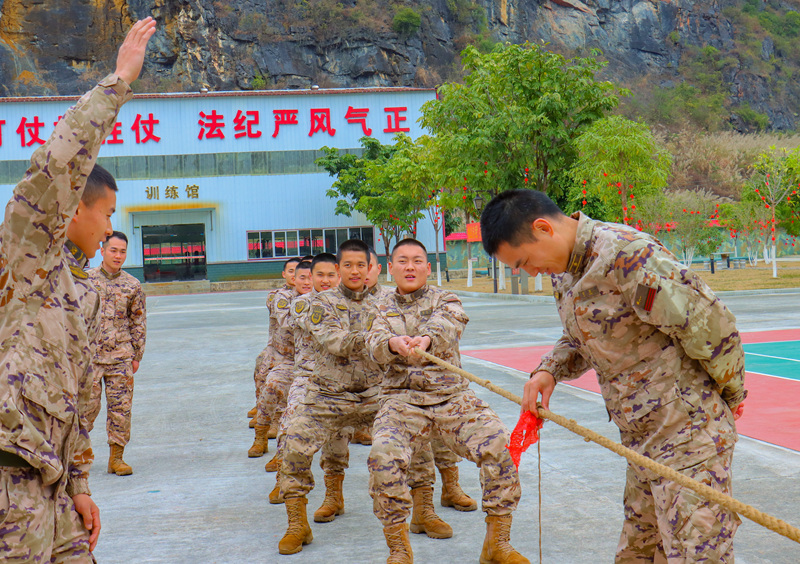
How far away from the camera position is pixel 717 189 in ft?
203

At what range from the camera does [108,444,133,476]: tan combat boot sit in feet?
18.7

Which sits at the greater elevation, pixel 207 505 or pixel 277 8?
pixel 277 8

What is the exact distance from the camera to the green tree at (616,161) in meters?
21.5

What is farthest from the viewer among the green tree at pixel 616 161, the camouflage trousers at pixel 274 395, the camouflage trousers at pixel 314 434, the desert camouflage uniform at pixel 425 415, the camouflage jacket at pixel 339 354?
the green tree at pixel 616 161

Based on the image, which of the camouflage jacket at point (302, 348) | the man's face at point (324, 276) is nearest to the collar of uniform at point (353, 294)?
the camouflage jacket at point (302, 348)

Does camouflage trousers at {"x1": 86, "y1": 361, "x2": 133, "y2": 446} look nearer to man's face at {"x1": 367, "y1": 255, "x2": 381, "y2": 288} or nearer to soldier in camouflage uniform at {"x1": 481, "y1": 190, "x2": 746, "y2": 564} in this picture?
man's face at {"x1": 367, "y1": 255, "x2": 381, "y2": 288}

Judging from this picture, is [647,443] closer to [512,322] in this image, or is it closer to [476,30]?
[512,322]

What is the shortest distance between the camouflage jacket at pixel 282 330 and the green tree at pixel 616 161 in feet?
52.0

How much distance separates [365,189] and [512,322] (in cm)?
2055

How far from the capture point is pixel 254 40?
58188 mm

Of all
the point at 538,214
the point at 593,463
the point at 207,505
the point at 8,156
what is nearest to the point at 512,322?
the point at 593,463

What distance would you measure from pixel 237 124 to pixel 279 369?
3324 centimetres

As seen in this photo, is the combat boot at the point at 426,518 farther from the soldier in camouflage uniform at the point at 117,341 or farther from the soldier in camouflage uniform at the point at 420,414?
the soldier in camouflage uniform at the point at 117,341

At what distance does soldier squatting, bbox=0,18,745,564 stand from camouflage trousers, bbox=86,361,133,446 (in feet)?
6.82
